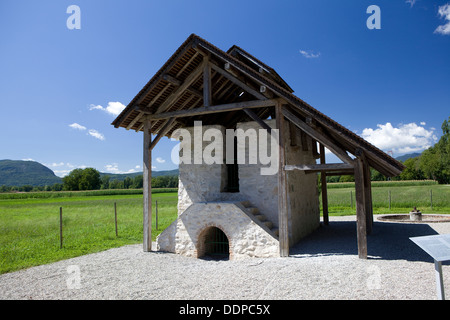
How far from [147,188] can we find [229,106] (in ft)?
12.3

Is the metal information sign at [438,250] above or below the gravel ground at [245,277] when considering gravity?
above

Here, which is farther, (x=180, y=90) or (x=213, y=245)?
(x=213, y=245)

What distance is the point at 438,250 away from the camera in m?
3.89

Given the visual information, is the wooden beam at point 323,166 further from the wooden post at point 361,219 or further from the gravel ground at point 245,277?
the gravel ground at point 245,277

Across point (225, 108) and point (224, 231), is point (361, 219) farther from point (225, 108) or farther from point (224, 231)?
point (225, 108)

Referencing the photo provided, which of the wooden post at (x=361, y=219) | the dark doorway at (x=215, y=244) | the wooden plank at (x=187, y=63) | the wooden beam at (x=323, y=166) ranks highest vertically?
the wooden plank at (x=187, y=63)

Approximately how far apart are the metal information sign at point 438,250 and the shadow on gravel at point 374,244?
329 centimetres

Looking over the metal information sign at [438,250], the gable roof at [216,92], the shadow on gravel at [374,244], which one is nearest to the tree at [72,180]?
the gable roof at [216,92]

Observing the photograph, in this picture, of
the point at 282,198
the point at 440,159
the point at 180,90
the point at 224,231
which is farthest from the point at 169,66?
the point at 440,159

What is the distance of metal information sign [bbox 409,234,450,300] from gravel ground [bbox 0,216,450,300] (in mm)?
823

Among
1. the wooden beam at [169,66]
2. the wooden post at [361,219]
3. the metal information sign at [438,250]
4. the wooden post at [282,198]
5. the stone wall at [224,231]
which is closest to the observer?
the metal information sign at [438,250]

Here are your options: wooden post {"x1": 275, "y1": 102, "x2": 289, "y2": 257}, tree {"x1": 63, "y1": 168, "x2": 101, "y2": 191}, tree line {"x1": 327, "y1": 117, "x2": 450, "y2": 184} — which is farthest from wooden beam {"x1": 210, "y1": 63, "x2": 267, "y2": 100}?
tree {"x1": 63, "y1": 168, "x2": 101, "y2": 191}

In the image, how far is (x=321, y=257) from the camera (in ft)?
24.6

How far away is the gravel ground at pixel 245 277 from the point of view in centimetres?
524
